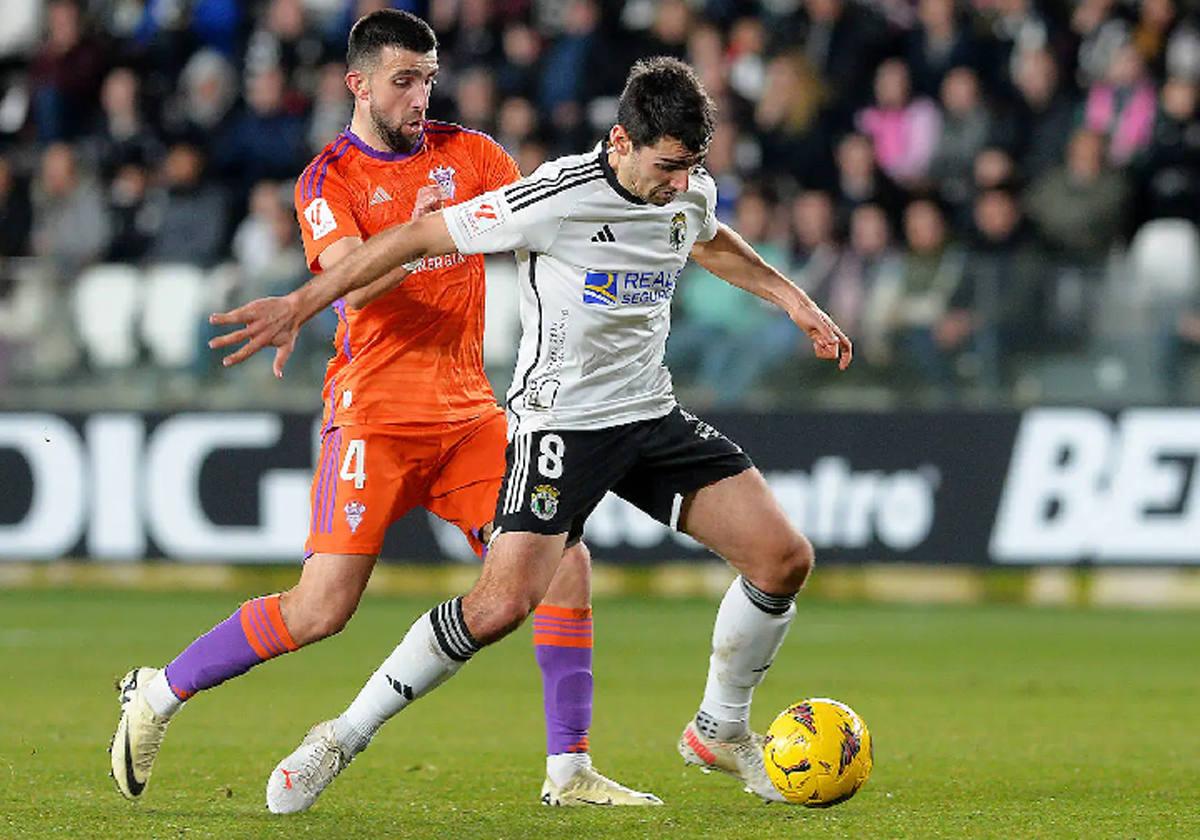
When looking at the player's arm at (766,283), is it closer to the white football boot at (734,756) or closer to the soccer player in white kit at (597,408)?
the soccer player in white kit at (597,408)

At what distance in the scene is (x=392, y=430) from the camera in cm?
696

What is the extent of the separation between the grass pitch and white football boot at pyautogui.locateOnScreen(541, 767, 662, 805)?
10cm

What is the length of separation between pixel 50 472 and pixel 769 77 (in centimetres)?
568

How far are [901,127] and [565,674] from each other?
→ 9.14 meters

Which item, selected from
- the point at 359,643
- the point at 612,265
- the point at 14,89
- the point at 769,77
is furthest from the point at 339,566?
the point at 14,89

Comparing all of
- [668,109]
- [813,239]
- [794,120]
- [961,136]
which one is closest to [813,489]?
[813,239]

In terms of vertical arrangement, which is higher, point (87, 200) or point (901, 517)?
point (87, 200)

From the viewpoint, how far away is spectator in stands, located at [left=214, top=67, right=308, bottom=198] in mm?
16203

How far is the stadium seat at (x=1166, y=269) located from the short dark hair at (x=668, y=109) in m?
8.00

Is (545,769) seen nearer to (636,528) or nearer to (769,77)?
(636,528)

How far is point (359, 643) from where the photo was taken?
12383 mm

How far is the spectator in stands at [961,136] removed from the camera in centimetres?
1488

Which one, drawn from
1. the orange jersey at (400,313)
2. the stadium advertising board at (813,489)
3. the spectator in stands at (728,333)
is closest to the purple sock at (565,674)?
the orange jersey at (400,313)

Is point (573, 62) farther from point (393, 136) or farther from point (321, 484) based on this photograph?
point (321, 484)
